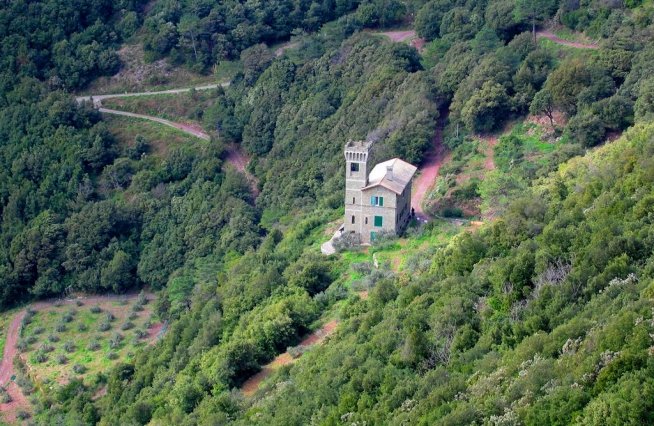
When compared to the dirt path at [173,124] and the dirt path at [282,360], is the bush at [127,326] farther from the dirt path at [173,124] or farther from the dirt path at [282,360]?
the dirt path at [173,124]

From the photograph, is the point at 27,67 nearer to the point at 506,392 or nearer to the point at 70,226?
the point at 70,226

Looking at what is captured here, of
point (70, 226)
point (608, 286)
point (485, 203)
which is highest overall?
point (608, 286)

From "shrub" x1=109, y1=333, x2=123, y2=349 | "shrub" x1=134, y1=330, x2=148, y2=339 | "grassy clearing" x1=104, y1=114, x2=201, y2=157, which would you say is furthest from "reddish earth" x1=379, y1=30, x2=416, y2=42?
"shrub" x1=109, y1=333, x2=123, y2=349

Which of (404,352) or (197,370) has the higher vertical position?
(404,352)

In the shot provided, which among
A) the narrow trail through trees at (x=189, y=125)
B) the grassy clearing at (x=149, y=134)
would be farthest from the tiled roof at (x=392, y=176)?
the grassy clearing at (x=149, y=134)

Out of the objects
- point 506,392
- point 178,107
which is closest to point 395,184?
point 506,392

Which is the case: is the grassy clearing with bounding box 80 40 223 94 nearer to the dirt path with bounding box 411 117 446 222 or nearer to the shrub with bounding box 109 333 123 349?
the dirt path with bounding box 411 117 446 222
